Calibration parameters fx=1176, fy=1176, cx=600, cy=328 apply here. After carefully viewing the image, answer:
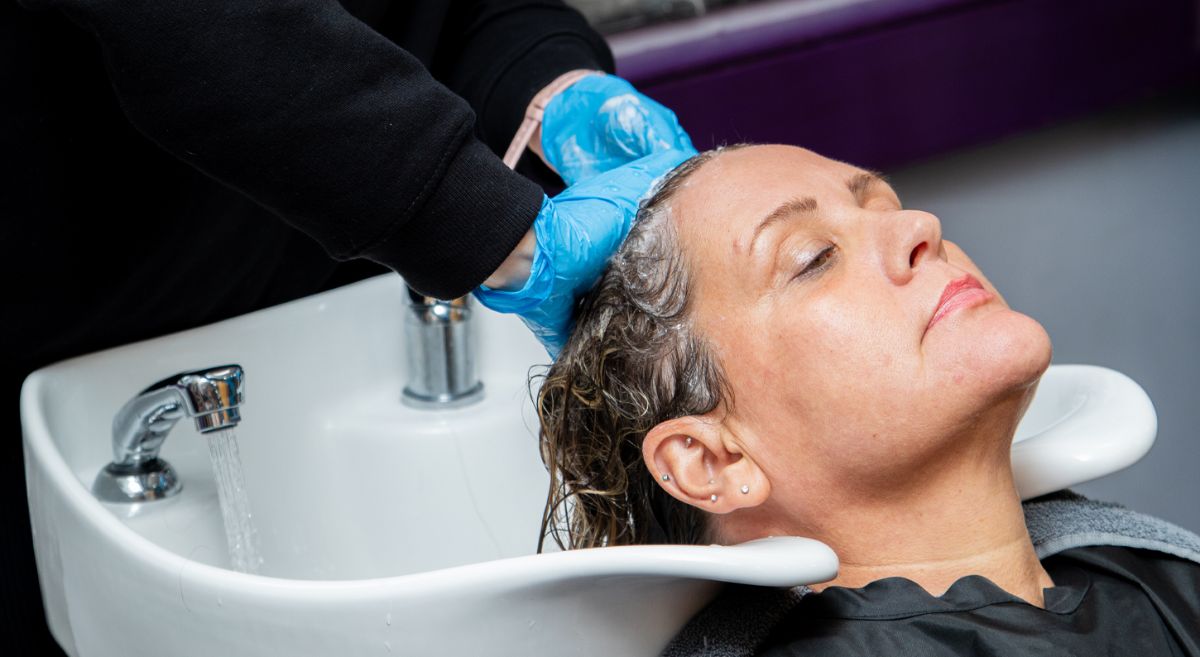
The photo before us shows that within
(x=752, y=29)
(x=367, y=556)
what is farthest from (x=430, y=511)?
(x=752, y=29)

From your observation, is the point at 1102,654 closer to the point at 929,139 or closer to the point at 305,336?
the point at 305,336

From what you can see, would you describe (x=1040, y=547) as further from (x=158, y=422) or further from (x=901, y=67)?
(x=901, y=67)

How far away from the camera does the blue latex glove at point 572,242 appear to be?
1.00 meters

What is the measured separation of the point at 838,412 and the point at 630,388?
208 mm

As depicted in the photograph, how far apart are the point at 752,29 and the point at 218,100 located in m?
1.77

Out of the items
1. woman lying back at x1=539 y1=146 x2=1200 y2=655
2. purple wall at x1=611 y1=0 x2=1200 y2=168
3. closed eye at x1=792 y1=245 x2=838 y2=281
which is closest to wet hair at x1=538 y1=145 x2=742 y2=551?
woman lying back at x1=539 y1=146 x2=1200 y2=655

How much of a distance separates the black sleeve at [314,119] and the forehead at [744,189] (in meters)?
0.20

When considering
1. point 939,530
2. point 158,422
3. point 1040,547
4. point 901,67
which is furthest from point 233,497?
point 901,67

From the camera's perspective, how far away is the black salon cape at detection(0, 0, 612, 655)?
85cm

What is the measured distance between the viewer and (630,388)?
108cm

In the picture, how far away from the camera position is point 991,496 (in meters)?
1.00

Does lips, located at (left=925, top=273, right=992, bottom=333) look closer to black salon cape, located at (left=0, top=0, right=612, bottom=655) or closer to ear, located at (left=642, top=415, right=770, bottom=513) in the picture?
ear, located at (left=642, top=415, right=770, bottom=513)

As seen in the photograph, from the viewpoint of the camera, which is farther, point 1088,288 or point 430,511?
point 1088,288

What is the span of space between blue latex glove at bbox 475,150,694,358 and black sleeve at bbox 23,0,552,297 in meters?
0.07
